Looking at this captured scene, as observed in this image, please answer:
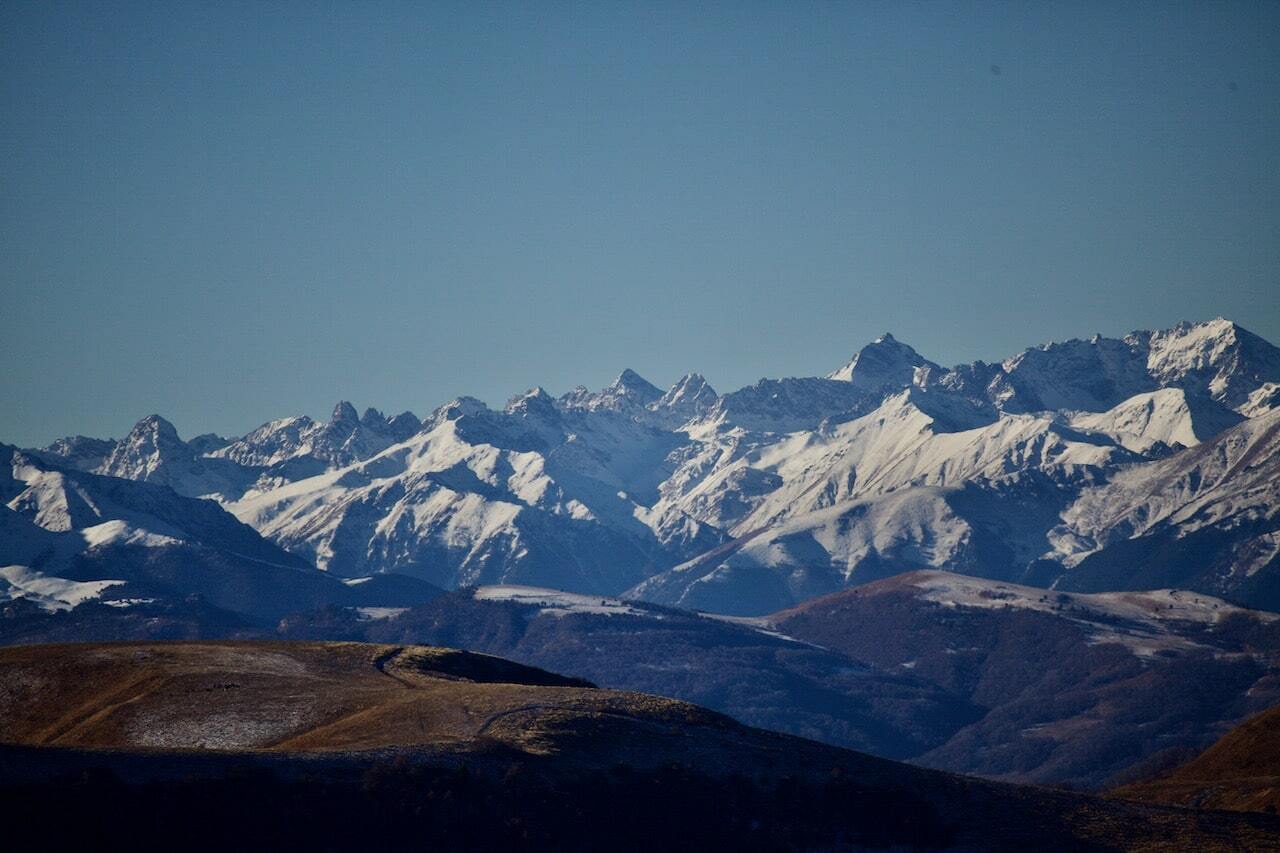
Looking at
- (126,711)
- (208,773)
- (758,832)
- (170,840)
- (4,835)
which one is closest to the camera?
(4,835)

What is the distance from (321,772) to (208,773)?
32.3 feet

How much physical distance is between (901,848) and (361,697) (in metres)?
61.6

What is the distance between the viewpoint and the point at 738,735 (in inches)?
7667

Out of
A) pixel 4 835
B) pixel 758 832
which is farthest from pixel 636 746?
pixel 4 835

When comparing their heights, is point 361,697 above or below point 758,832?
above

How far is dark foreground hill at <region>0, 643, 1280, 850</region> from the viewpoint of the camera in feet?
476

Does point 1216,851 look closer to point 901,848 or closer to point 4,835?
point 901,848

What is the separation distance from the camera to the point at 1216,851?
17062cm

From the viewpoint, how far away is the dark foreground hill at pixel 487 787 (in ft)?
476

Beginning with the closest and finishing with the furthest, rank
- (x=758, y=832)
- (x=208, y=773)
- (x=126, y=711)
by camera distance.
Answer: (x=208, y=773) < (x=758, y=832) < (x=126, y=711)

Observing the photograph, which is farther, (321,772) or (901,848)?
(901,848)

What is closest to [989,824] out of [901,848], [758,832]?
[901,848]

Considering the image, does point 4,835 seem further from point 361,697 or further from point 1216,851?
point 1216,851

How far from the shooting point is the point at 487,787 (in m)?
159
